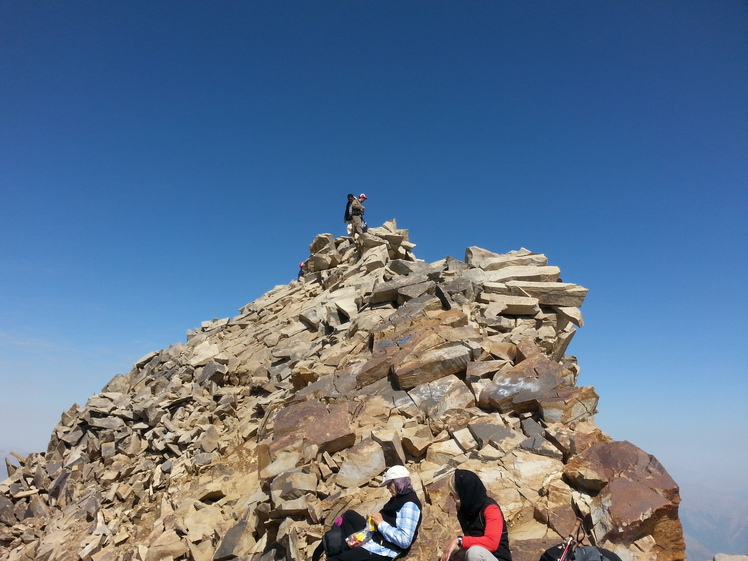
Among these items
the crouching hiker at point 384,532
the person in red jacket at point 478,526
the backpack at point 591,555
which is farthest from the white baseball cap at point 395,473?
the backpack at point 591,555

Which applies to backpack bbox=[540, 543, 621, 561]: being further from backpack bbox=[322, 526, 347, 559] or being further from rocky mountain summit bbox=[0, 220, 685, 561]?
backpack bbox=[322, 526, 347, 559]

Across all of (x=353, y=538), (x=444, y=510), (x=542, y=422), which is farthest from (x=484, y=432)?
(x=353, y=538)

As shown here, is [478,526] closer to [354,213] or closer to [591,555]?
[591,555]

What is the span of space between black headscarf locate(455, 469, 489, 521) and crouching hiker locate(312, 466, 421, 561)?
0.85 meters

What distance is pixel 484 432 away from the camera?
30.9ft

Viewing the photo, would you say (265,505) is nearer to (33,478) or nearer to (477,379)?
(477,379)

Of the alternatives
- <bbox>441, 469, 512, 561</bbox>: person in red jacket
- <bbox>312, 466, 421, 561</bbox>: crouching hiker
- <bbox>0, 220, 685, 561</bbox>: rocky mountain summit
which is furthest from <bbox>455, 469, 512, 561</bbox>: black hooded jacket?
<bbox>0, 220, 685, 561</bbox>: rocky mountain summit

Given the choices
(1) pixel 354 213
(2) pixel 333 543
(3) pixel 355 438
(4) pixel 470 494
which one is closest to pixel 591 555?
(4) pixel 470 494

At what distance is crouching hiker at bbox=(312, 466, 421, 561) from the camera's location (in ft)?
21.1

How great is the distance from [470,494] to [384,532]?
5.09 ft

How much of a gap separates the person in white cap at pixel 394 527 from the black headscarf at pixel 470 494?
849 mm

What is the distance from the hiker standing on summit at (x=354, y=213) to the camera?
2928 centimetres

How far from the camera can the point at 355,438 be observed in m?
10.1

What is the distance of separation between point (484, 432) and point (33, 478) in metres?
22.1
